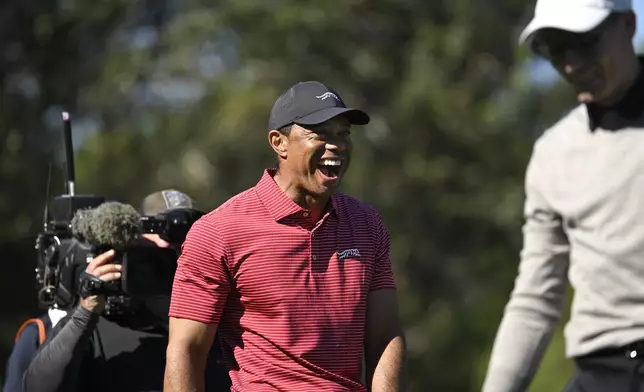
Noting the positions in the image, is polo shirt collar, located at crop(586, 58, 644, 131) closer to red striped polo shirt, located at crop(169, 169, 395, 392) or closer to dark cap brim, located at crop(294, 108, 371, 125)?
dark cap brim, located at crop(294, 108, 371, 125)

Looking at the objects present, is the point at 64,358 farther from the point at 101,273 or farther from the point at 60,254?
the point at 60,254

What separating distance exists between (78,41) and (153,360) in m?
20.1

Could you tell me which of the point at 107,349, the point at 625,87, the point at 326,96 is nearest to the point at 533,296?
the point at 625,87

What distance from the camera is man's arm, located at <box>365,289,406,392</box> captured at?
4.42 meters

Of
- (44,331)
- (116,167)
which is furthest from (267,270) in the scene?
(116,167)

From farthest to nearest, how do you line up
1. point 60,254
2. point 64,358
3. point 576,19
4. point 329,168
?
point 60,254 → point 64,358 → point 329,168 → point 576,19

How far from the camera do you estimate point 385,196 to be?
26.1 m

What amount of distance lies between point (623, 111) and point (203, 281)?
1.31 m

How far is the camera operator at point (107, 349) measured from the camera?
5051 mm

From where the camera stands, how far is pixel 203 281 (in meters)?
4.23

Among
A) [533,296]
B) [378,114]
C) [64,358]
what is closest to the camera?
[533,296]

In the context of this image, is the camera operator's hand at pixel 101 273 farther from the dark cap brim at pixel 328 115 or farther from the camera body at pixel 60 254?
the dark cap brim at pixel 328 115

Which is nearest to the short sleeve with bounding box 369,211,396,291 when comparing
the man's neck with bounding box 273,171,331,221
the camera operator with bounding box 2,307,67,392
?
the man's neck with bounding box 273,171,331,221

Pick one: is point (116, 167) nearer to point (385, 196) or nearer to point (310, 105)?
point (385, 196)
